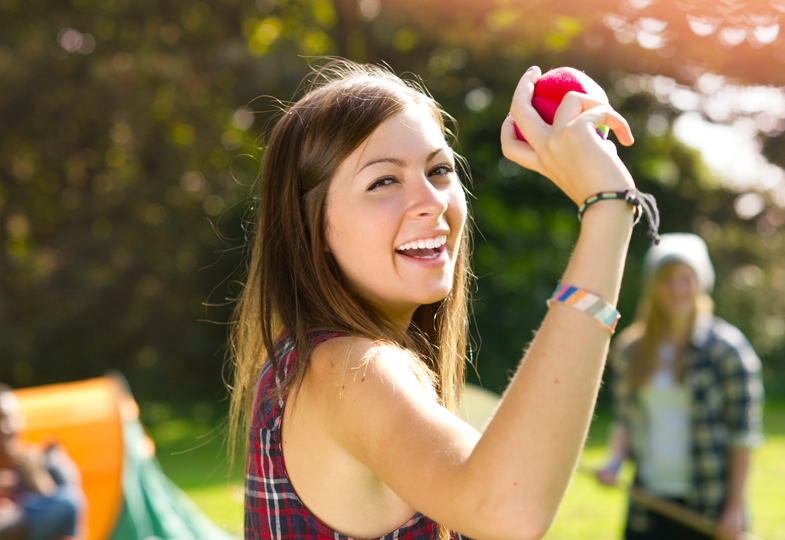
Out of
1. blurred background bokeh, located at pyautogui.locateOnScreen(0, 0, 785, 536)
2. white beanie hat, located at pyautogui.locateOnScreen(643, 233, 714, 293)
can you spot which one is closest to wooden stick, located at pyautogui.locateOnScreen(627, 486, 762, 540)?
white beanie hat, located at pyautogui.locateOnScreen(643, 233, 714, 293)

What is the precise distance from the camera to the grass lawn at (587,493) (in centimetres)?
676

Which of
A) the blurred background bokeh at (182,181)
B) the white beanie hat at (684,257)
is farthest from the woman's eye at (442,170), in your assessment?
the blurred background bokeh at (182,181)

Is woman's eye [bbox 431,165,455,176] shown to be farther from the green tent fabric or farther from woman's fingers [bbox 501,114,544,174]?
the green tent fabric

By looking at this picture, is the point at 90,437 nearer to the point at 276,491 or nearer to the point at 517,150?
the point at 276,491

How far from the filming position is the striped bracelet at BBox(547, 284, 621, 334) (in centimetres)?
98

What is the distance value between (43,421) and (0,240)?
11.1m

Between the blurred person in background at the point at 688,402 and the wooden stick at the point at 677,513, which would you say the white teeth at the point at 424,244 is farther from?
the wooden stick at the point at 677,513

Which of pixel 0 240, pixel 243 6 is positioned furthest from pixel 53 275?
pixel 243 6

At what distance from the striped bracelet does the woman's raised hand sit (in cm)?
14

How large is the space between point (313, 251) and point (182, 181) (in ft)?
42.7

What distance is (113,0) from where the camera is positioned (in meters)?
13.4

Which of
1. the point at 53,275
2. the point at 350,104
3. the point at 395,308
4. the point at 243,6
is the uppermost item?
the point at 350,104

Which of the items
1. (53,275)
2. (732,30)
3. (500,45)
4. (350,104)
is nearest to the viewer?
(350,104)

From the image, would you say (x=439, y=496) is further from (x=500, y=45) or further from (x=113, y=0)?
(x=113, y=0)
